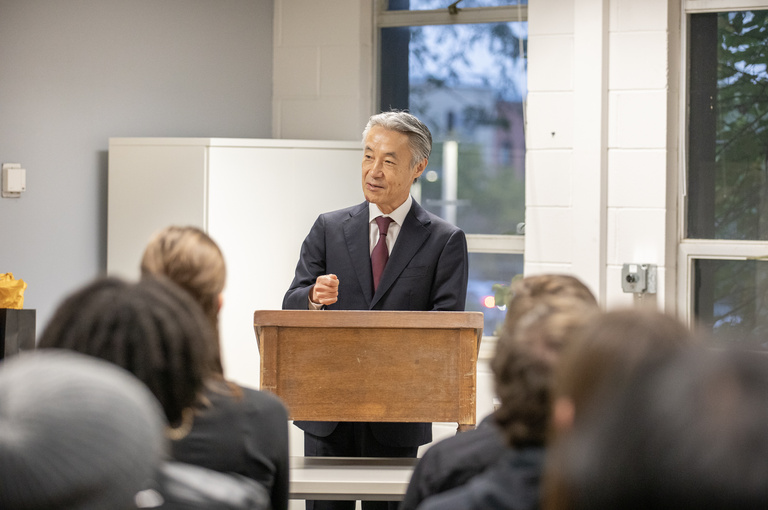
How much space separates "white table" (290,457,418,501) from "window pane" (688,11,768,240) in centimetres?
207

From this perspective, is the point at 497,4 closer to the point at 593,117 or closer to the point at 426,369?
the point at 593,117

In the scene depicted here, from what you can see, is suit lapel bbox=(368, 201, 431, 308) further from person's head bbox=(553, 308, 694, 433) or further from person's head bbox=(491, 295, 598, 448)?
person's head bbox=(553, 308, 694, 433)

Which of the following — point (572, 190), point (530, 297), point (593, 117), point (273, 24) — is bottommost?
point (530, 297)

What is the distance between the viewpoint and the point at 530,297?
4.29 ft

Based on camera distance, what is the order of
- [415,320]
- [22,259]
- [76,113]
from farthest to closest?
[76,113], [22,259], [415,320]

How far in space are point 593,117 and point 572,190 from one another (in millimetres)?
289

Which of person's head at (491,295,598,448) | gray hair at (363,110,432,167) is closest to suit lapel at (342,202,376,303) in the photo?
gray hair at (363,110,432,167)

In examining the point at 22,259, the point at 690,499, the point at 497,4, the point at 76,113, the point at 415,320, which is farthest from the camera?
the point at 497,4

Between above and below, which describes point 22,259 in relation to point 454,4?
below

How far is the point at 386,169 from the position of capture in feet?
7.97

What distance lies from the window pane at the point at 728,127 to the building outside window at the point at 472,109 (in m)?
0.72

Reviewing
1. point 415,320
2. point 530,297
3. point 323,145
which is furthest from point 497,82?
point 530,297

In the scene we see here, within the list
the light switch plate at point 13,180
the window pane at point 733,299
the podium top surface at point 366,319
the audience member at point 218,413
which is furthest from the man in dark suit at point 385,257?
the window pane at point 733,299

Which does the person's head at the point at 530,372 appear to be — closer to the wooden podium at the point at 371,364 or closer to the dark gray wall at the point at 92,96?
the wooden podium at the point at 371,364
